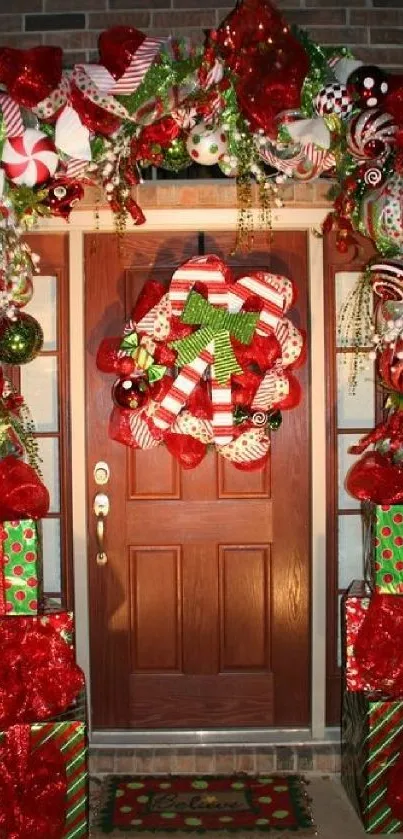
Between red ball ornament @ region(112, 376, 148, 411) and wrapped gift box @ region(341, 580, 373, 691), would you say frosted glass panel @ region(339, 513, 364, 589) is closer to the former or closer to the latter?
wrapped gift box @ region(341, 580, 373, 691)

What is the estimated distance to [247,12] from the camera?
2379mm

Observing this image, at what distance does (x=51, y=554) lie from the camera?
325 cm

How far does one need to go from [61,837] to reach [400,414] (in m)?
1.69

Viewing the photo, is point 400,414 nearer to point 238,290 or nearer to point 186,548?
point 238,290

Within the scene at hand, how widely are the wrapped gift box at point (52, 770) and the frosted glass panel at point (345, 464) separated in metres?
1.24

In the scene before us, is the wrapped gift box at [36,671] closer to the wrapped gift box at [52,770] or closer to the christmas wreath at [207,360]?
the wrapped gift box at [52,770]

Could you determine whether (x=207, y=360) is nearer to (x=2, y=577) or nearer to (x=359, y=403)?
(x=359, y=403)

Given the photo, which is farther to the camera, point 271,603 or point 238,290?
point 271,603

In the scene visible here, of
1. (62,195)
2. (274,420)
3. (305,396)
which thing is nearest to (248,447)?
(274,420)

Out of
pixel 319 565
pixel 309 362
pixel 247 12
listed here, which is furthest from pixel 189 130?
pixel 319 565

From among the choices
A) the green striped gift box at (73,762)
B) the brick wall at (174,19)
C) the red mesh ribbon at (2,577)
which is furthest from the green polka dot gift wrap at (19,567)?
the brick wall at (174,19)

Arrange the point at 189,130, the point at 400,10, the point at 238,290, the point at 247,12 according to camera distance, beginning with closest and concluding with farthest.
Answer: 1. the point at 247,12
2. the point at 189,130
3. the point at 238,290
4. the point at 400,10

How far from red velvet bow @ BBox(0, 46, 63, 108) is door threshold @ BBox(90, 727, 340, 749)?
2.23m

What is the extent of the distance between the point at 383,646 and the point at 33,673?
1.08 meters
